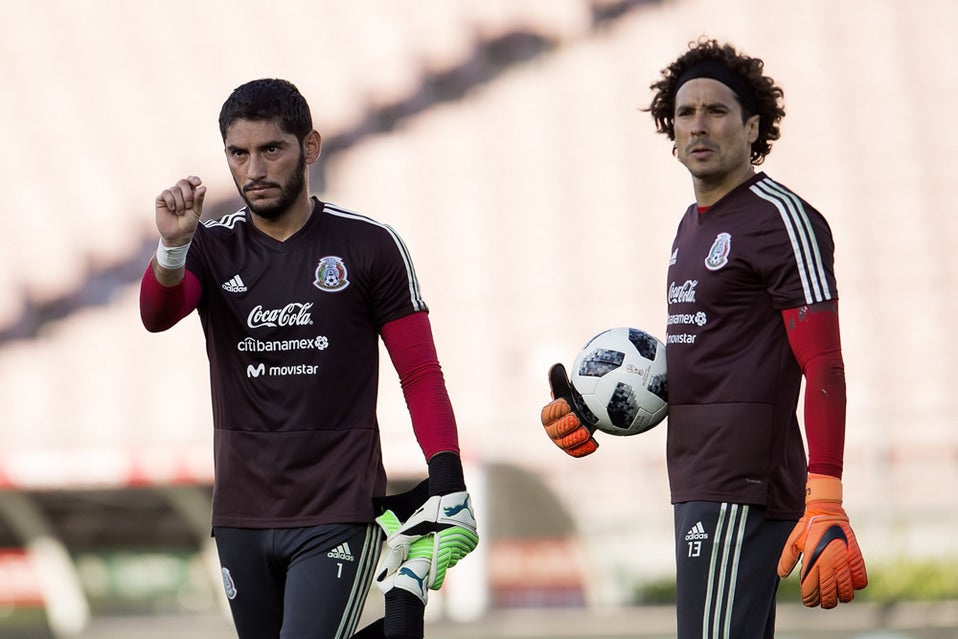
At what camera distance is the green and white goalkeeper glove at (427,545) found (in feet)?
12.7

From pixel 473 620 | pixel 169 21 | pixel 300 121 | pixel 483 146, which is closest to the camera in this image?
pixel 300 121

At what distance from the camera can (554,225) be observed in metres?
16.0

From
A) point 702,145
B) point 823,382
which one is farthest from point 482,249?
point 823,382

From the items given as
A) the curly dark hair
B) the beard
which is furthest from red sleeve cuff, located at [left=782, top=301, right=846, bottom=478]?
the beard

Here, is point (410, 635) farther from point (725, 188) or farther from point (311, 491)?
point (725, 188)

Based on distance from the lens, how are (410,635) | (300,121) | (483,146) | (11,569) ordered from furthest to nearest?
(483,146)
(11,569)
(300,121)
(410,635)

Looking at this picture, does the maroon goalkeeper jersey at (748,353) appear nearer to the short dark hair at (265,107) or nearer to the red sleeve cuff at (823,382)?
the red sleeve cuff at (823,382)

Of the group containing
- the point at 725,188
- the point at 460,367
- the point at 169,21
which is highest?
the point at 169,21

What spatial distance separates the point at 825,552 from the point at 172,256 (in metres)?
1.90

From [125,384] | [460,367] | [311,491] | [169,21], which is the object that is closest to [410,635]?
[311,491]

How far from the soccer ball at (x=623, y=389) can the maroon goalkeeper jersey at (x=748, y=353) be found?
21 centimetres

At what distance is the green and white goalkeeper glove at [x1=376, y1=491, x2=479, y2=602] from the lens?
3861mm

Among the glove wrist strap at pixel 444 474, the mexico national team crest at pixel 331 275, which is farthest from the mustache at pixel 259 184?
the glove wrist strap at pixel 444 474

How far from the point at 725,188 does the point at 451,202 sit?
40.0 feet
